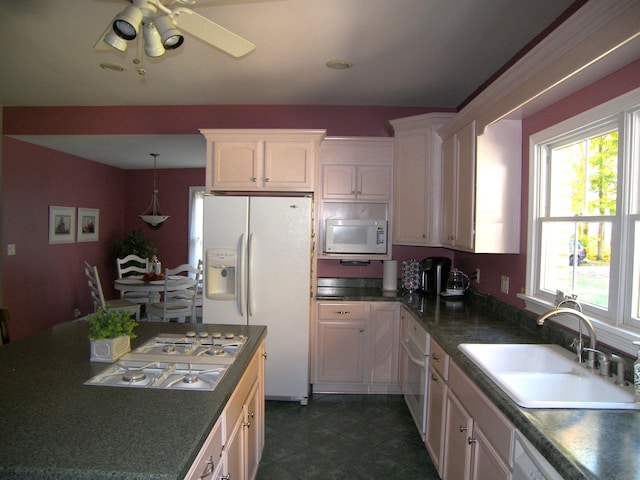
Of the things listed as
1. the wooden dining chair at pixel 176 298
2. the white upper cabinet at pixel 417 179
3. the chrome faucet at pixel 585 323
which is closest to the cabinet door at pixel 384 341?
the white upper cabinet at pixel 417 179

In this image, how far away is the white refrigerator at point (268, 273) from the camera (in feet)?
10.4

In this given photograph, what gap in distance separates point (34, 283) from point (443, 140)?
488cm

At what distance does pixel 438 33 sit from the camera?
237 centimetres

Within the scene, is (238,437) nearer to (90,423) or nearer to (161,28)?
(90,423)

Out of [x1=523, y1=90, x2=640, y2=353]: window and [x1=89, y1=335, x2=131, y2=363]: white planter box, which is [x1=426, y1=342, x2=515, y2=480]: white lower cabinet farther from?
[x1=89, y1=335, x2=131, y2=363]: white planter box

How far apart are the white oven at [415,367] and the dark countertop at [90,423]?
1339 mm

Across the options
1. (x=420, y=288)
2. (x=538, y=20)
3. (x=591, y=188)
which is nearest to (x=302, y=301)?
(x=420, y=288)

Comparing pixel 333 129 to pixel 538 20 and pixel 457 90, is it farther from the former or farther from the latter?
pixel 538 20

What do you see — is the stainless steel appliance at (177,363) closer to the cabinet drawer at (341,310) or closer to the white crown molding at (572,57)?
the cabinet drawer at (341,310)

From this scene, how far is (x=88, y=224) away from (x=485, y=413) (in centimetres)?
629

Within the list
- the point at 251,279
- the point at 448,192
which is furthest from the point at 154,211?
the point at 448,192

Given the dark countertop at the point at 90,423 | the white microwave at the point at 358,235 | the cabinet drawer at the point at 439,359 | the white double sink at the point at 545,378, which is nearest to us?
the dark countertop at the point at 90,423

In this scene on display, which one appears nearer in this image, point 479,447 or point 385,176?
point 479,447

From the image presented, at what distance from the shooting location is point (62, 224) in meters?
5.54
